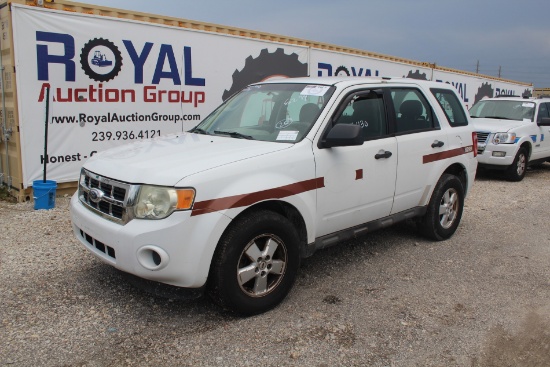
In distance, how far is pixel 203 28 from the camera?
8500mm

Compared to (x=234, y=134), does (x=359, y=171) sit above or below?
below

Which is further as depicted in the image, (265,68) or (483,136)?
(483,136)

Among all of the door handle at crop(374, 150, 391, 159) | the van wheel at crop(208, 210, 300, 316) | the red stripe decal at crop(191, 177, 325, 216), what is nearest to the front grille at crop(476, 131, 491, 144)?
the door handle at crop(374, 150, 391, 159)

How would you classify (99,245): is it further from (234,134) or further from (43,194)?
(43,194)

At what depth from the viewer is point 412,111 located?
16.0ft

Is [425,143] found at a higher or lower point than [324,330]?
higher

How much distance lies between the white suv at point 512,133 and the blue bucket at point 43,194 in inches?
323

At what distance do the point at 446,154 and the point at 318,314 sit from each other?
260cm

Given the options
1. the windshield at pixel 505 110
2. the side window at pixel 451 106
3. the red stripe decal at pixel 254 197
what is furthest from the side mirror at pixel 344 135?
the windshield at pixel 505 110

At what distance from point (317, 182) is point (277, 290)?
0.92 metres

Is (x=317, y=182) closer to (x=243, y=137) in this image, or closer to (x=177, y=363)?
(x=243, y=137)

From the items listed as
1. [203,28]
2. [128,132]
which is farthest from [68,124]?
[203,28]

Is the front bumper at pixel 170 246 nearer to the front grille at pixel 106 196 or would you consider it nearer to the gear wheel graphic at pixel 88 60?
the front grille at pixel 106 196

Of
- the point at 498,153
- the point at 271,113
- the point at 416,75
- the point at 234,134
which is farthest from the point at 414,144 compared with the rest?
the point at 416,75
